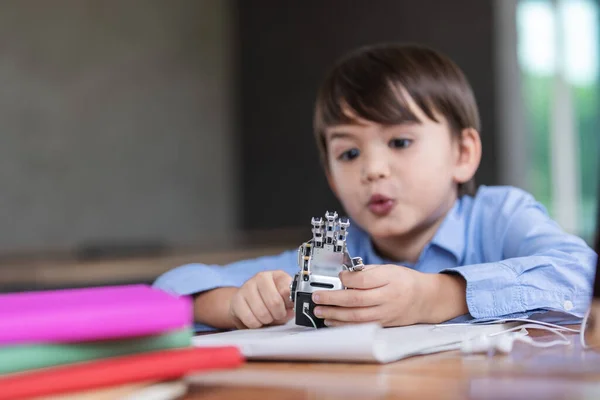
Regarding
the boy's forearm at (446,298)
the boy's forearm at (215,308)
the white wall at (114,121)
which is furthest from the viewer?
the white wall at (114,121)

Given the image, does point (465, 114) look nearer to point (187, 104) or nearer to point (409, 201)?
point (409, 201)

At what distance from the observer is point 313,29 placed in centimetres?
615

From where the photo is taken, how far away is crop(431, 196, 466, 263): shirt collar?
1289 millimetres

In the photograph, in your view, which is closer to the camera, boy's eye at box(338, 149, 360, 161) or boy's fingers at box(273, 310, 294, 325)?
boy's fingers at box(273, 310, 294, 325)

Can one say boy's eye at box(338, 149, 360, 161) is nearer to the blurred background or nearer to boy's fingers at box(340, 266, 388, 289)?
boy's fingers at box(340, 266, 388, 289)

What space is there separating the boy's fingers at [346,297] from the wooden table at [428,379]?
0.16 m

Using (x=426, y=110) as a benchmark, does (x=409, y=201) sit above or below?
below

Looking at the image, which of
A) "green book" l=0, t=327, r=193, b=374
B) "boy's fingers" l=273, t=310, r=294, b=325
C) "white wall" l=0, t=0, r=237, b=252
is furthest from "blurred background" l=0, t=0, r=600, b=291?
"green book" l=0, t=327, r=193, b=374

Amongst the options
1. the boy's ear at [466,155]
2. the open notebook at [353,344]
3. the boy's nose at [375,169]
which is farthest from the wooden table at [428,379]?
the boy's ear at [466,155]

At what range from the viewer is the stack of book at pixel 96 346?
0.48 metres

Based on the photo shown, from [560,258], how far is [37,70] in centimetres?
454

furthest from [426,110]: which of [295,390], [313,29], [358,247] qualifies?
[313,29]

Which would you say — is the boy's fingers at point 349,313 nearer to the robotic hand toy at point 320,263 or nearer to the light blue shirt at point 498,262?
the robotic hand toy at point 320,263

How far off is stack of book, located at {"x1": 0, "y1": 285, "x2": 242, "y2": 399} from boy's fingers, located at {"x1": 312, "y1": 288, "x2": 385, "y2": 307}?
0.31 meters
